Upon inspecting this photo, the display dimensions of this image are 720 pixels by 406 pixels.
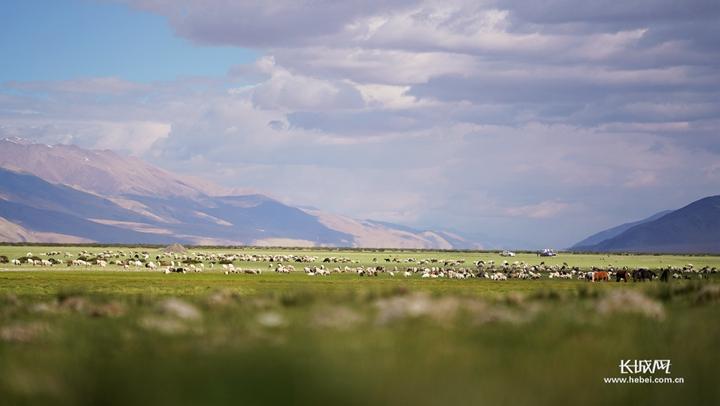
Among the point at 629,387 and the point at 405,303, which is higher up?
the point at 405,303

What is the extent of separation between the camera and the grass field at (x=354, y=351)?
1359 centimetres

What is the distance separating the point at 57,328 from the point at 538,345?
10.5m

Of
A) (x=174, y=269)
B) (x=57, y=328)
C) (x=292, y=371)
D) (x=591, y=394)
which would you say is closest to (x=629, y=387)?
(x=591, y=394)

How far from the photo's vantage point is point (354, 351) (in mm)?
15500

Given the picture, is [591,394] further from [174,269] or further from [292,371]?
[174,269]

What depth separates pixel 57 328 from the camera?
19797mm

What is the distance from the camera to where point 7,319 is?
22359 mm

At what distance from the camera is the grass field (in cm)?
1359

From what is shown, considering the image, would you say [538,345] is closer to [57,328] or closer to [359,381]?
[359,381]

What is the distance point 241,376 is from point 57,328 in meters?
7.27

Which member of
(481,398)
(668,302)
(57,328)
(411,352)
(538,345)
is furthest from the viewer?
(668,302)

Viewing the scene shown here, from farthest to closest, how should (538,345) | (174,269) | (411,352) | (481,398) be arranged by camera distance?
(174,269) < (538,345) < (411,352) < (481,398)

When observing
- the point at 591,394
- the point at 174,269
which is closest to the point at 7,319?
the point at 591,394

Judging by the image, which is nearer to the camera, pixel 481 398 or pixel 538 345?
pixel 481 398
